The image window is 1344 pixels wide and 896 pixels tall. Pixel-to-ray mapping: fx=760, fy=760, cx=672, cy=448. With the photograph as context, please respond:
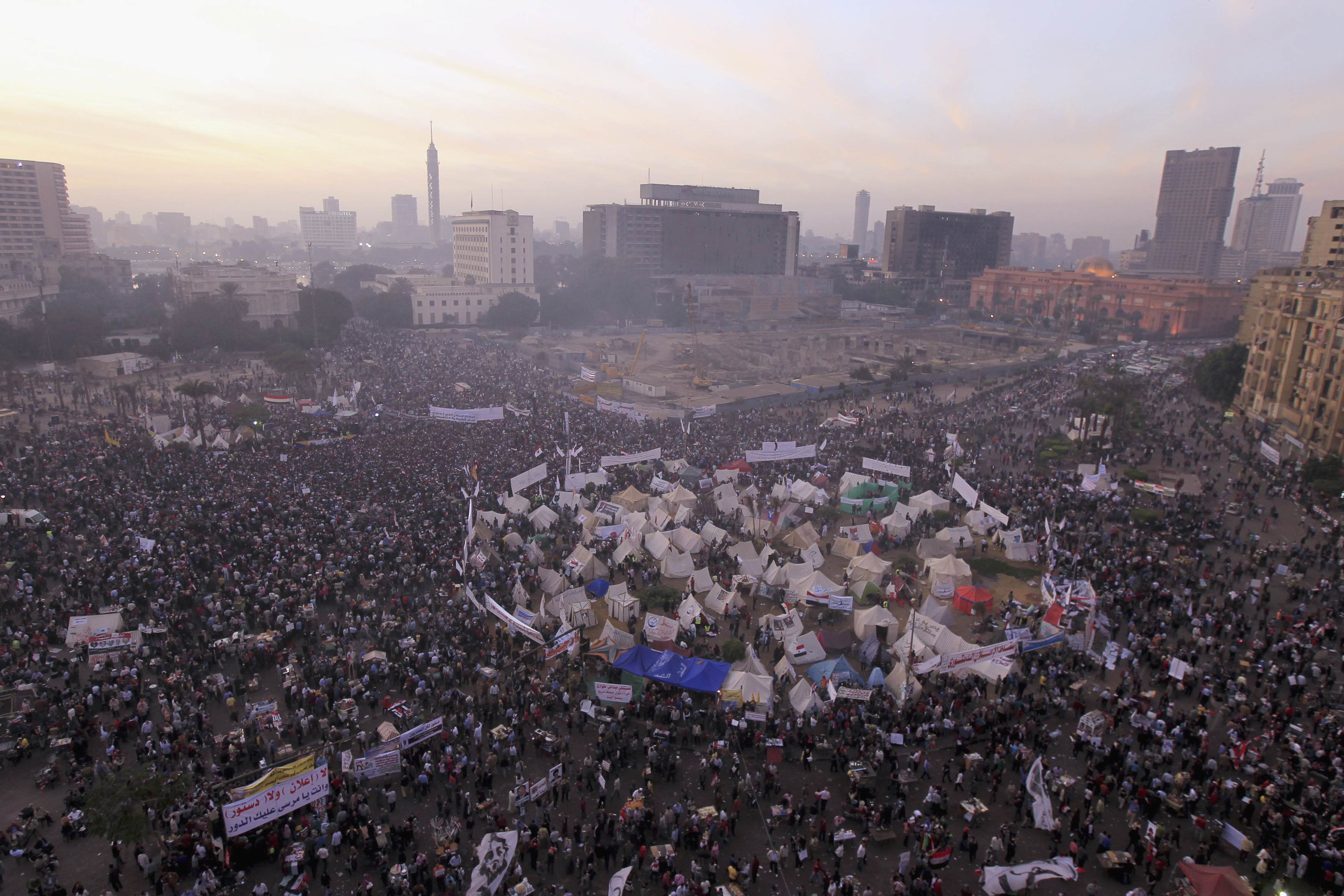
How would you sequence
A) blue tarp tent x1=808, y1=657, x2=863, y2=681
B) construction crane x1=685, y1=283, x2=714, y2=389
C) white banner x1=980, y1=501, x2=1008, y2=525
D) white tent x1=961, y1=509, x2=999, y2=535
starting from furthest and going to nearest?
1. construction crane x1=685, y1=283, x2=714, y2=389
2. white tent x1=961, y1=509, x2=999, y2=535
3. white banner x1=980, y1=501, x2=1008, y2=525
4. blue tarp tent x1=808, y1=657, x2=863, y2=681

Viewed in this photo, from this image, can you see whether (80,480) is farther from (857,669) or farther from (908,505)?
(908,505)

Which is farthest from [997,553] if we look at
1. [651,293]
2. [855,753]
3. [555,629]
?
[651,293]

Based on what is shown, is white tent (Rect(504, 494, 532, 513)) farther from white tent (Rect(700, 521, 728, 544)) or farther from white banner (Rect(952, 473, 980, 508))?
white banner (Rect(952, 473, 980, 508))

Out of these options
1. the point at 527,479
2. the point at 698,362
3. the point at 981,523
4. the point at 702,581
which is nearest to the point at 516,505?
the point at 527,479

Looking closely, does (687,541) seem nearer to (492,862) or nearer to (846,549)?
(846,549)

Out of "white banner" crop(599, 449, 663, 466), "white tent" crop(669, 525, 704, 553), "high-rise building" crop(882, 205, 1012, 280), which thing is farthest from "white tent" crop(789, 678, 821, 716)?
"high-rise building" crop(882, 205, 1012, 280)

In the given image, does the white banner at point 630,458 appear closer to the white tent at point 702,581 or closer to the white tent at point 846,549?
the white tent at point 846,549
